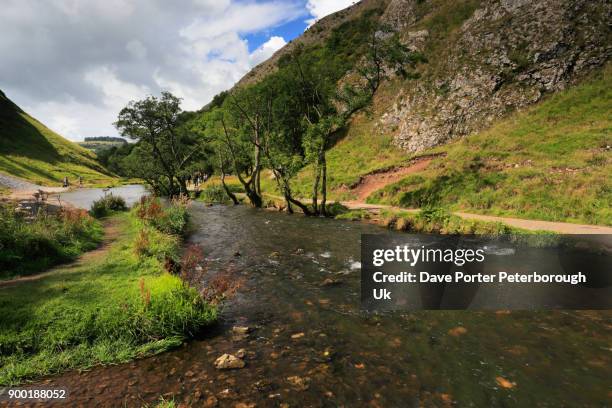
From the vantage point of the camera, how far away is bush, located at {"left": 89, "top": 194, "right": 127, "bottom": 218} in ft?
81.8

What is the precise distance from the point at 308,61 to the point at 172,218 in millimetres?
23039

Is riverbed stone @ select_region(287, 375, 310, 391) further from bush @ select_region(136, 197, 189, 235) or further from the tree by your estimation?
the tree

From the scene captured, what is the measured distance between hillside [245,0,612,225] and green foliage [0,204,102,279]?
24.4 m

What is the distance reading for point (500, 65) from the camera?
41.1m

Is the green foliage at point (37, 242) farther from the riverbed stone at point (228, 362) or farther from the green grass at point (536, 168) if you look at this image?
the green grass at point (536, 168)

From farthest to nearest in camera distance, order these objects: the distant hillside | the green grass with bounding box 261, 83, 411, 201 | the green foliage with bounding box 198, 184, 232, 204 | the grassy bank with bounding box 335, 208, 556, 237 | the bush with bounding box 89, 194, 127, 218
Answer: the distant hillside, the green foliage with bounding box 198, 184, 232, 204, the green grass with bounding box 261, 83, 411, 201, the bush with bounding box 89, 194, 127, 218, the grassy bank with bounding box 335, 208, 556, 237

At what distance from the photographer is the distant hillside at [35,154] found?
7975cm

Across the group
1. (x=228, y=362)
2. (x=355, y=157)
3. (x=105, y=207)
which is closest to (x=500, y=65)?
(x=355, y=157)

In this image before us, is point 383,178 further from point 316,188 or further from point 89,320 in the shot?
point 89,320

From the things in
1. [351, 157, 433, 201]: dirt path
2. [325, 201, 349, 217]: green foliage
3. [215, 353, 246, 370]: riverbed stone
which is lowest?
[215, 353, 246, 370]: riverbed stone

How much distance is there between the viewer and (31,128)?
124 meters

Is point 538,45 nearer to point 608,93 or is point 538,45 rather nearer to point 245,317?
point 608,93

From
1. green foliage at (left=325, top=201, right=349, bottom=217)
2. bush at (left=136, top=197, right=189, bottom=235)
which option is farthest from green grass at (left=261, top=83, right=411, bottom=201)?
bush at (left=136, top=197, right=189, bottom=235)

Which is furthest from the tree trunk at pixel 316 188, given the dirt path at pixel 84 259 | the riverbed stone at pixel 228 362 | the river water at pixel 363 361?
the riverbed stone at pixel 228 362
